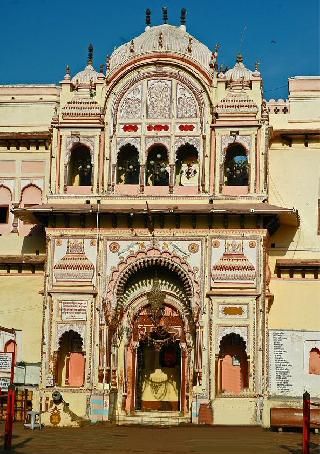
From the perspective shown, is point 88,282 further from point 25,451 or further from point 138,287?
point 25,451

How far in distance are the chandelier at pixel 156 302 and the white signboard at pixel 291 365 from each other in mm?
3144

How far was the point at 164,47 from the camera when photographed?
26.4 metres

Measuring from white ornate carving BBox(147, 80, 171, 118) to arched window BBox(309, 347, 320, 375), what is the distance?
25.8 feet

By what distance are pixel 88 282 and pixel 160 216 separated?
2.70 m

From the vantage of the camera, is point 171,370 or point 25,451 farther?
point 171,370

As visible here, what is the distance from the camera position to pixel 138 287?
25.9 metres

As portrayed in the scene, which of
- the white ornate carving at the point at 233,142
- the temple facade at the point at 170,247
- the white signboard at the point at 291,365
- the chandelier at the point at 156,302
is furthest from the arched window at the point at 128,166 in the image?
the white signboard at the point at 291,365

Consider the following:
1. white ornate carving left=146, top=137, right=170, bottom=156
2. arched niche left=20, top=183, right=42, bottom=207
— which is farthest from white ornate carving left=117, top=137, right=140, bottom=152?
arched niche left=20, top=183, right=42, bottom=207

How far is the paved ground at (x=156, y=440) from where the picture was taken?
17969mm

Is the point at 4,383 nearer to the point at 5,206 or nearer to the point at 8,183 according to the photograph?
the point at 5,206

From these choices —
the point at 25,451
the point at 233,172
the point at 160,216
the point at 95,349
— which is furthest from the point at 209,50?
the point at 25,451

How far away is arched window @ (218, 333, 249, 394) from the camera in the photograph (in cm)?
2477

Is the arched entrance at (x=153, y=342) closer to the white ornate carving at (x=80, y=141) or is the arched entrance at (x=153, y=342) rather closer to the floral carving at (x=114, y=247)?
the floral carving at (x=114, y=247)

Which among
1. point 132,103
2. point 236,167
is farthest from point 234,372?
point 132,103
